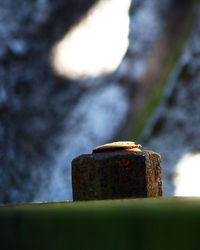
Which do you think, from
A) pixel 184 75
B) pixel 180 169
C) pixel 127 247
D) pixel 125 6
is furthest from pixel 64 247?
pixel 125 6

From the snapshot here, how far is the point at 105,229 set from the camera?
0.50 meters

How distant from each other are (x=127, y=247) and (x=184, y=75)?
1.78 metres

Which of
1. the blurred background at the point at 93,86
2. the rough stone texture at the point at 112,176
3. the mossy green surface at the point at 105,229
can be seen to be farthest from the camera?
the blurred background at the point at 93,86

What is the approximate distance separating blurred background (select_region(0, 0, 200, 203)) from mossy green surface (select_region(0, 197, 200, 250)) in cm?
131

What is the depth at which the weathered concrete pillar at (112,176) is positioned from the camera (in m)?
0.87

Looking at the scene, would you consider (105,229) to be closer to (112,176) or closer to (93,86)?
(112,176)

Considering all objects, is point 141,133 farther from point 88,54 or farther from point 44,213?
point 44,213

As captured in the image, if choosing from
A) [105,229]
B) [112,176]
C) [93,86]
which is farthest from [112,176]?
[93,86]

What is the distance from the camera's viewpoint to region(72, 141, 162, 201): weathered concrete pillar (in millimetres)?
874

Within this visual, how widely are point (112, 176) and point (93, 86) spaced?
1.43 m

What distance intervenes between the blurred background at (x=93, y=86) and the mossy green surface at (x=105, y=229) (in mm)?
1311

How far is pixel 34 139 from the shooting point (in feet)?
6.70

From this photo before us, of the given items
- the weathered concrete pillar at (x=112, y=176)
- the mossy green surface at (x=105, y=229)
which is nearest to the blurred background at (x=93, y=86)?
the weathered concrete pillar at (x=112, y=176)

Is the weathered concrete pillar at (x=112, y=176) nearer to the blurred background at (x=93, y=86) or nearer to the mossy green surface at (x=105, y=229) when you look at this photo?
the mossy green surface at (x=105, y=229)
